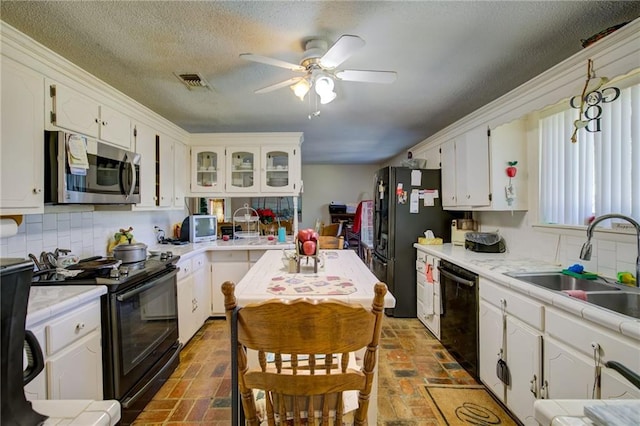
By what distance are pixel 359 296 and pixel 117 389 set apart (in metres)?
1.54

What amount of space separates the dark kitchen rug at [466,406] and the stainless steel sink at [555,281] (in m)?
0.88

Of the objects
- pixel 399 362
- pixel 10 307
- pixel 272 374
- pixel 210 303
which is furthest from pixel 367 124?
pixel 10 307

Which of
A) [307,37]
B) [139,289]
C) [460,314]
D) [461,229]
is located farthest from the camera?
[461,229]

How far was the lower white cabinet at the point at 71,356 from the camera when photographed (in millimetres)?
1314

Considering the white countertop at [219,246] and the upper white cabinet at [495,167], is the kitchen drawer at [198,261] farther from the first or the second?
the upper white cabinet at [495,167]

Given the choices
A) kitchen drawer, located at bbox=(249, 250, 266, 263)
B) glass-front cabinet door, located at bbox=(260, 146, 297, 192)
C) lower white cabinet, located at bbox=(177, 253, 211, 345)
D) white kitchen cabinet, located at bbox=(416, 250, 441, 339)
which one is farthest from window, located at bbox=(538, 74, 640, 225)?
lower white cabinet, located at bbox=(177, 253, 211, 345)

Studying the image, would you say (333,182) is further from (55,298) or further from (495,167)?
(55,298)

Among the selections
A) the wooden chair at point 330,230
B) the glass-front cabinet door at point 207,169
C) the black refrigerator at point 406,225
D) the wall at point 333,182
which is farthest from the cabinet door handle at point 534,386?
the wall at point 333,182

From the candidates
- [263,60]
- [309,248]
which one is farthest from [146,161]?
[309,248]

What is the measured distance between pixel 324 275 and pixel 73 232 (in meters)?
1.99

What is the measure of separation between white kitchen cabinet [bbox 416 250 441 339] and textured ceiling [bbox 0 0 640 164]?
5.31 feet

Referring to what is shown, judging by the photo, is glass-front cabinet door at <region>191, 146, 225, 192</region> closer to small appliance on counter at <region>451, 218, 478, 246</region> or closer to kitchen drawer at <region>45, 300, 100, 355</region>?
kitchen drawer at <region>45, 300, 100, 355</region>

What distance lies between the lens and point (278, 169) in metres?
3.79

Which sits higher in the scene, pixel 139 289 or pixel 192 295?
pixel 139 289
